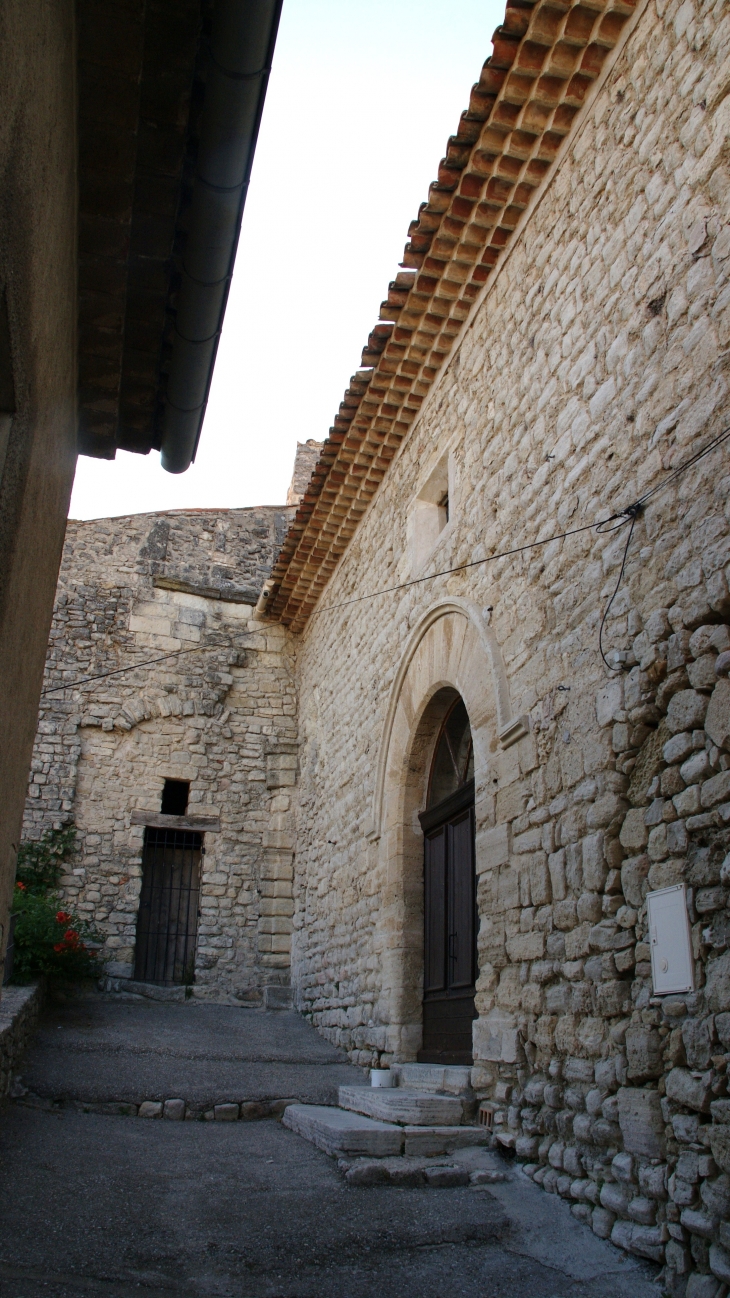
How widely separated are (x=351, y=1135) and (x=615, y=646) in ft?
8.96

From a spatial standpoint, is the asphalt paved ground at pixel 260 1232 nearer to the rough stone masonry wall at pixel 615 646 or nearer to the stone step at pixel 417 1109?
the rough stone masonry wall at pixel 615 646

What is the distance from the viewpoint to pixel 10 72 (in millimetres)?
1638

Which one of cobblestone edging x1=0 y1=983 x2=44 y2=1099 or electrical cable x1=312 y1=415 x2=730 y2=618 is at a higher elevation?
electrical cable x1=312 y1=415 x2=730 y2=618

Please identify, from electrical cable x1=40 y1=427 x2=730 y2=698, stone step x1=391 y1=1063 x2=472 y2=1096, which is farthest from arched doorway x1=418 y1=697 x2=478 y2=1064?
electrical cable x1=40 y1=427 x2=730 y2=698

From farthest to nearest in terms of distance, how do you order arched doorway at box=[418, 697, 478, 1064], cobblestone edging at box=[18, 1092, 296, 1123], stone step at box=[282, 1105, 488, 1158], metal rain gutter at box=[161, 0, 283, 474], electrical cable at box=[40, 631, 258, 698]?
1. electrical cable at box=[40, 631, 258, 698]
2. arched doorway at box=[418, 697, 478, 1064]
3. cobblestone edging at box=[18, 1092, 296, 1123]
4. stone step at box=[282, 1105, 488, 1158]
5. metal rain gutter at box=[161, 0, 283, 474]

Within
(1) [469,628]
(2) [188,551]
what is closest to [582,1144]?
(1) [469,628]

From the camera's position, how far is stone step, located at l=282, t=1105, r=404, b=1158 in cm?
459

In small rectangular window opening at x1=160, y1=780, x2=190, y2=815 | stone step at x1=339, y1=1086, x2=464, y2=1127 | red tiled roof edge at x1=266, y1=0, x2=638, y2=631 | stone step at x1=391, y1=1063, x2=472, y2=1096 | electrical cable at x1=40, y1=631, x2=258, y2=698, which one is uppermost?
red tiled roof edge at x1=266, y1=0, x2=638, y2=631

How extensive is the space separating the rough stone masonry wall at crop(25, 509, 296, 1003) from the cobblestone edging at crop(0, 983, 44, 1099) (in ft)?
7.87

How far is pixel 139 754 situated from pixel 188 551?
2.69 m

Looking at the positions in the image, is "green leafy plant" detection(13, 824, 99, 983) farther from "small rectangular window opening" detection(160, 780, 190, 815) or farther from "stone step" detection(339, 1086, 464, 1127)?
"stone step" detection(339, 1086, 464, 1127)

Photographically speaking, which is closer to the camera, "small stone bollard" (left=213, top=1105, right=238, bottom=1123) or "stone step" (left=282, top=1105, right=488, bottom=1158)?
"stone step" (left=282, top=1105, right=488, bottom=1158)

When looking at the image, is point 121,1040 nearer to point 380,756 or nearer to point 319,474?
point 380,756

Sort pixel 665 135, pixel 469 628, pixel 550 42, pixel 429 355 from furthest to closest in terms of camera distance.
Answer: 1. pixel 429 355
2. pixel 469 628
3. pixel 550 42
4. pixel 665 135
